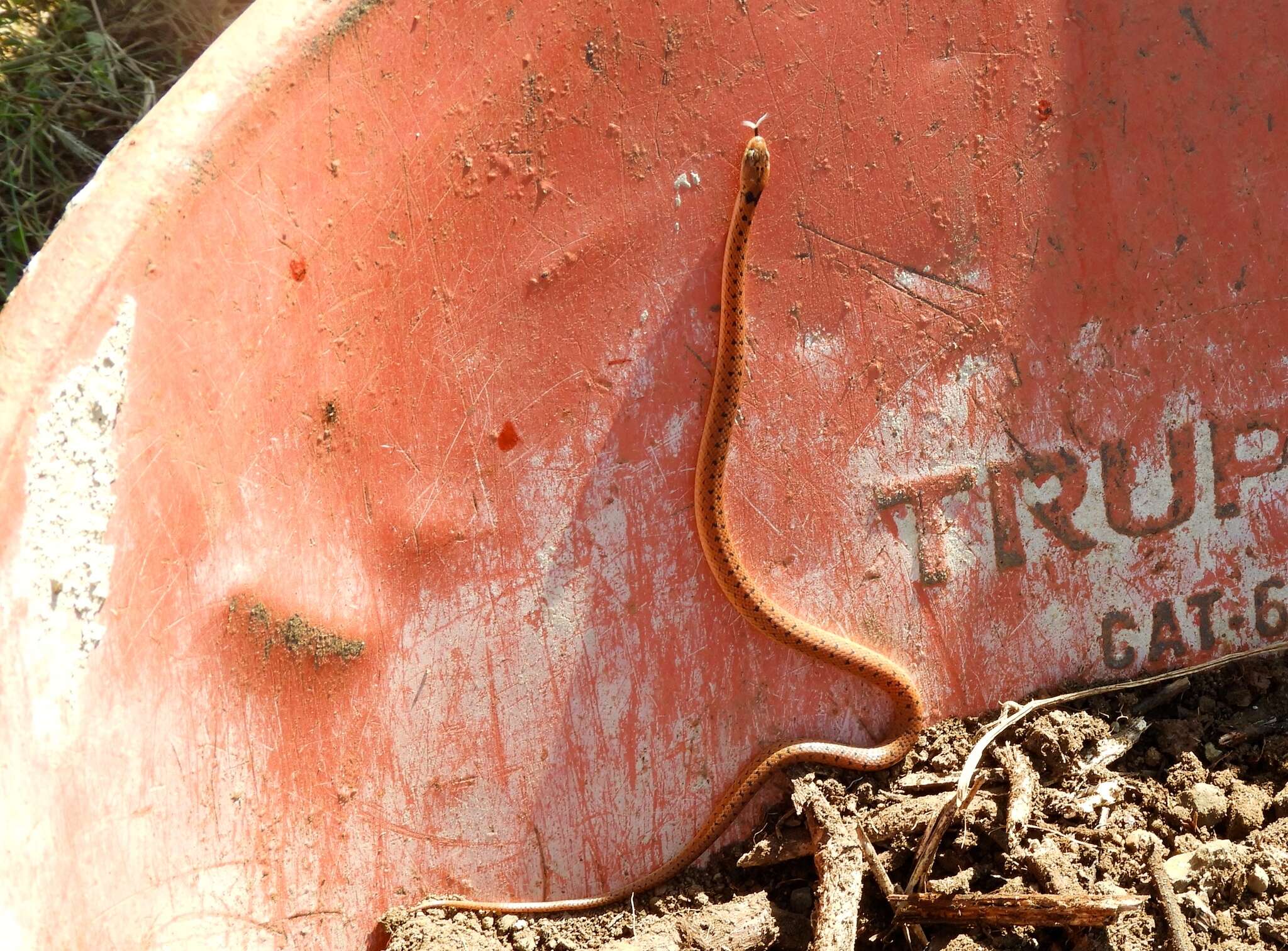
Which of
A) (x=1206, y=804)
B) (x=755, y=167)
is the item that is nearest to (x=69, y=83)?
(x=755, y=167)

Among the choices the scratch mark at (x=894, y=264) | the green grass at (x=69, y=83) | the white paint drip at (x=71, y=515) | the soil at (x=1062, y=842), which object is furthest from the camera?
the green grass at (x=69, y=83)

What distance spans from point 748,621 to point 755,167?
836mm

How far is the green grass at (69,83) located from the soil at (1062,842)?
2.04m

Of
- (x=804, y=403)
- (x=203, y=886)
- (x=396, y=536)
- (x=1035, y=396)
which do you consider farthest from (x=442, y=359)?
(x=1035, y=396)

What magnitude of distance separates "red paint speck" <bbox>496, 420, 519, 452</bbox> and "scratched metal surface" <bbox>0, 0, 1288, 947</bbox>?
0.01 m

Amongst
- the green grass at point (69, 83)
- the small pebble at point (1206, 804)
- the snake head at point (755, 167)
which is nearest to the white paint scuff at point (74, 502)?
the snake head at point (755, 167)

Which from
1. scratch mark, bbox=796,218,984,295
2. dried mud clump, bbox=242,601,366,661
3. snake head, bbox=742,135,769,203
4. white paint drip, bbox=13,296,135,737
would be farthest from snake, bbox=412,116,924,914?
white paint drip, bbox=13,296,135,737

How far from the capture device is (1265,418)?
2.07 meters

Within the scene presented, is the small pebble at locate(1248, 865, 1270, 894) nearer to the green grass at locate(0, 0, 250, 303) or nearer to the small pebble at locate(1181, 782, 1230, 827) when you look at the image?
the small pebble at locate(1181, 782, 1230, 827)

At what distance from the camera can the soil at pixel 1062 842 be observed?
1.73m

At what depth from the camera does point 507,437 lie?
1752 mm

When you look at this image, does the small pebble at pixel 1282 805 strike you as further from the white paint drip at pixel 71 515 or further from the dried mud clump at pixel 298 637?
the white paint drip at pixel 71 515

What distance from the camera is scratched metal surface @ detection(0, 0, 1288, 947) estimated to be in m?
1.49

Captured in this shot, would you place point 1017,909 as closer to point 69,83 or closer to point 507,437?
point 507,437
